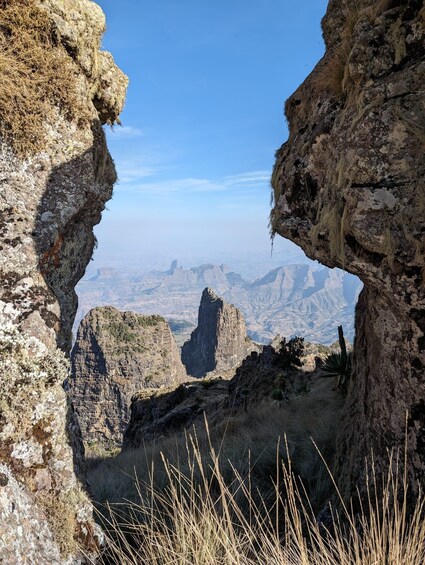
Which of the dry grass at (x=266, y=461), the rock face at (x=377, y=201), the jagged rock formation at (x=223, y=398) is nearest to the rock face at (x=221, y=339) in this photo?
the jagged rock formation at (x=223, y=398)

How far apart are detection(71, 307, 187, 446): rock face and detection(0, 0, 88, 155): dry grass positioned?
66.9 metres

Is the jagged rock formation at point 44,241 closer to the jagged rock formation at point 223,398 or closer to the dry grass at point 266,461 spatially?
the dry grass at point 266,461

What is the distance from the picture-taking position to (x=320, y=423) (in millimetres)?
8094

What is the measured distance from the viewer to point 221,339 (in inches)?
3949

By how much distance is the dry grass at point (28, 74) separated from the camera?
15.7 feet

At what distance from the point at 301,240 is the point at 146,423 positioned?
702 inches

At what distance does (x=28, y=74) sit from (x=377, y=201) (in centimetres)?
454

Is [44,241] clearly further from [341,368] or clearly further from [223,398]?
[223,398]

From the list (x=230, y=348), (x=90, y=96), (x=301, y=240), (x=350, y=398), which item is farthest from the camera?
(x=230, y=348)

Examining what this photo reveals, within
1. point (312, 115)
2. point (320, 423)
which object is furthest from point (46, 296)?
point (320, 423)

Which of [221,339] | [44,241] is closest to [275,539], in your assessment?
[44,241]

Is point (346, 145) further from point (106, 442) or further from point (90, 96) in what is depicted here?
point (106, 442)

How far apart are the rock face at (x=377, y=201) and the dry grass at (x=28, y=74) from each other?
11.2 ft

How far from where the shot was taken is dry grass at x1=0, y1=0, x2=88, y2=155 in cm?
A: 479
